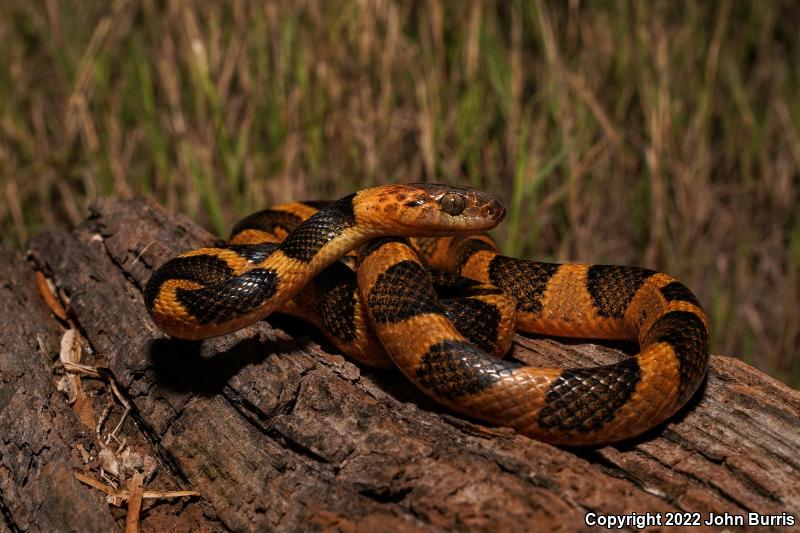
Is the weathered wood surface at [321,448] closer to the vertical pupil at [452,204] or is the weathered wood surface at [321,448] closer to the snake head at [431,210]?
the snake head at [431,210]

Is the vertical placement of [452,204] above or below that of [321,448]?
above

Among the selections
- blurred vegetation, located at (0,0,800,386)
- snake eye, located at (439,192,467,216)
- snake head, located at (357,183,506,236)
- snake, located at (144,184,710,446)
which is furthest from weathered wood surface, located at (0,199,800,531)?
blurred vegetation, located at (0,0,800,386)

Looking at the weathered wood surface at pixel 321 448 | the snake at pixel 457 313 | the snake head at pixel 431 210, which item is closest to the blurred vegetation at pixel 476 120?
the snake at pixel 457 313

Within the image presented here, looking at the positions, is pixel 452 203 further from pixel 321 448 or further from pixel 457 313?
pixel 321 448

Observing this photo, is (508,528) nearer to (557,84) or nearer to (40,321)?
(40,321)

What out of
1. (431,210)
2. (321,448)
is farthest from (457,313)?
(321,448)
